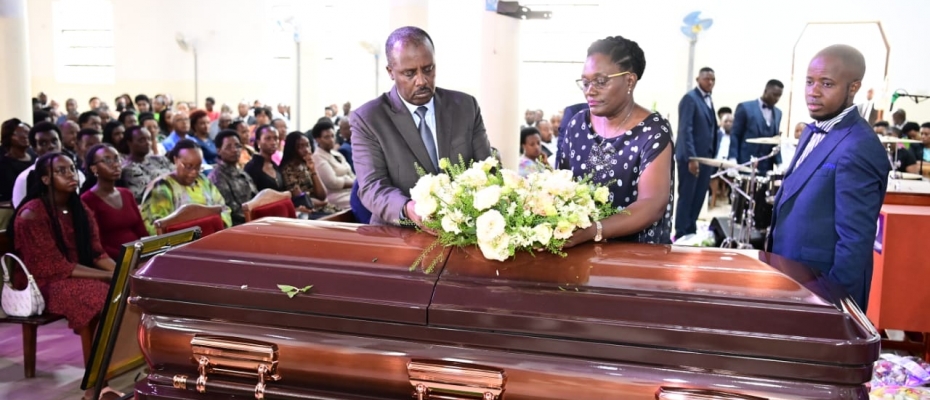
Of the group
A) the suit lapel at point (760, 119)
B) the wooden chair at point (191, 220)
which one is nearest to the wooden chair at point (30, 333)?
the wooden chair at point (191, 220)

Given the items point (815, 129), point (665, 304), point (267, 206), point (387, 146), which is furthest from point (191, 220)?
point (815, 129)

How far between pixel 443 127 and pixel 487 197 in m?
0.82

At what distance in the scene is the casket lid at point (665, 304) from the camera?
68.7 inches

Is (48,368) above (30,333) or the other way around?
the other way around

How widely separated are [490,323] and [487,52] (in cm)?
568

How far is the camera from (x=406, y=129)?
2695 mm

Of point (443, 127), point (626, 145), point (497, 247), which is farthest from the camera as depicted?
point (443, 127)

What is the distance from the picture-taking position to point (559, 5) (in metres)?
17.1

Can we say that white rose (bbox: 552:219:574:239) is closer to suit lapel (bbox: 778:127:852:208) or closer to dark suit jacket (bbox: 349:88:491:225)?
dark suit jacket (bbox: 349:88:491:225)

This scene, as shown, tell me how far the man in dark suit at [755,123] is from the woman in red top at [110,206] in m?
6.34

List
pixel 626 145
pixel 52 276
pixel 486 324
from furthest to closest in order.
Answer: pixel 52 276, pixel 626 145, pixel 486 324

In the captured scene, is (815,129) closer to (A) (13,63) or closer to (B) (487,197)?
(B) (487,197)

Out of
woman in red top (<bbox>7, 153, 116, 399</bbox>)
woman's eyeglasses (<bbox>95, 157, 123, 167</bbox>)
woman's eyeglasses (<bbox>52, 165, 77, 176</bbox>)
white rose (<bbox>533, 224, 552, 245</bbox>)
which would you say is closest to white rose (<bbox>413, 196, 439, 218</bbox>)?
white rose (<bbox>533, 224, 552, 245</bbox>)

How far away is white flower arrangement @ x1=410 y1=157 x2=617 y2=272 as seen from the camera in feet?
6.55
